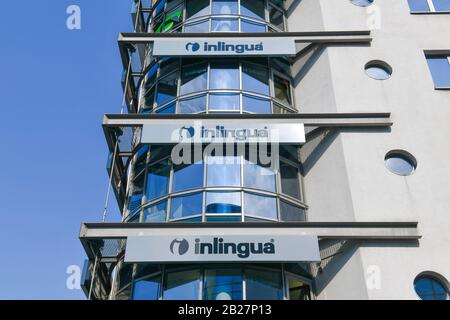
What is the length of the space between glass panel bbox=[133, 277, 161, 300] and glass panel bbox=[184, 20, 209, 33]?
9.10 meters

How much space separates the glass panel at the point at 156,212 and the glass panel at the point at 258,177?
7.54ft

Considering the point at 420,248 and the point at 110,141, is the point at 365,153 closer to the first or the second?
the point at 420,248

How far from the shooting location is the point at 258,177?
1409 cm

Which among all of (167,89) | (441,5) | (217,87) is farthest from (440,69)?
Result: (167,89)

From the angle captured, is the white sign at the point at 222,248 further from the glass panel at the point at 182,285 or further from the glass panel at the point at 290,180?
the glass panel at the point at 290,180

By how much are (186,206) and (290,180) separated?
330 cm

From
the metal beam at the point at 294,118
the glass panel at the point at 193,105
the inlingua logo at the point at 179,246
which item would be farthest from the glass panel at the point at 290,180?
the inlingua logo at the point at 179,246

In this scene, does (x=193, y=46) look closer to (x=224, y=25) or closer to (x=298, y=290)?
(x=224, y=25)

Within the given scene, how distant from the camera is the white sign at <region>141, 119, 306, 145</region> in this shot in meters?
14.5

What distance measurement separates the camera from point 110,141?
1570cm

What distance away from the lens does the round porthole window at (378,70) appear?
52.7 ft

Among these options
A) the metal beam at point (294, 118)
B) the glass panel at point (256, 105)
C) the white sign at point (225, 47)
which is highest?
the white sign at point (225, 47)
